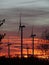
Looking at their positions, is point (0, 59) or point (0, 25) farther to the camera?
point (0, 25)

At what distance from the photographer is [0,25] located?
75.7 metres

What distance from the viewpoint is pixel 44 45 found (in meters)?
122

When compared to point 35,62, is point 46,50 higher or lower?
lower

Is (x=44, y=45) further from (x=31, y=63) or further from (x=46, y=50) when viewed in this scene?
(x=31, y=63)

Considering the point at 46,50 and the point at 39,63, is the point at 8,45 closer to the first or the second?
the point at 46,50

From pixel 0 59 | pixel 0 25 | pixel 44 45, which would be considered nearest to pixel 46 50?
pixel 44 45

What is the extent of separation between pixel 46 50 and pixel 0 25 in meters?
45.0

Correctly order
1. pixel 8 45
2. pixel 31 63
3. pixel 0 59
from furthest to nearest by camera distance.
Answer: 1. pixel 8 45
2. pixel 0 59
3. pixel 31 63

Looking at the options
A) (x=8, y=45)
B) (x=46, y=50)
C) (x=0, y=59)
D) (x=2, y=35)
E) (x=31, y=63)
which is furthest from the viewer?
(x=46, y=50)

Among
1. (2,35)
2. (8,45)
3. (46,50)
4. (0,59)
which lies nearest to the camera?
(0,59)

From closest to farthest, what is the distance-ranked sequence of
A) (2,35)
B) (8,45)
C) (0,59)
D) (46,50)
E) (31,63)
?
1. (31,63)
2. (0,59)
3. (2,35)
4. (8,45)
5. (46,50)

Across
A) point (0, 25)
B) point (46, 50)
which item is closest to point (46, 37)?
point (46, 50)

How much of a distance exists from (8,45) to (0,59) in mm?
47415

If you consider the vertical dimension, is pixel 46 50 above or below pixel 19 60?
below
